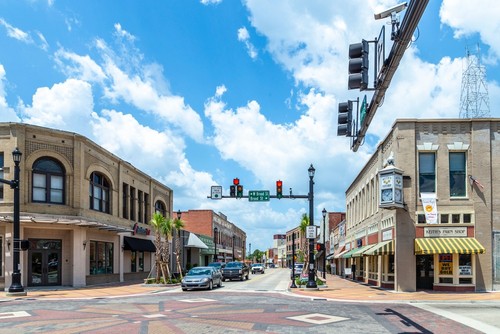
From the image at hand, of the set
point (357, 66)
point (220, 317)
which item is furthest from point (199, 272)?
point (357, 66)

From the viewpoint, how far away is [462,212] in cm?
Answer: 2661

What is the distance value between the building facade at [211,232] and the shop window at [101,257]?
1175 inches

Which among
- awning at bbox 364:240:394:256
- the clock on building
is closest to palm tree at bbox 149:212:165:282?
awning at bbox 364:240:394:256

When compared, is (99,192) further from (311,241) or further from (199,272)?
(311,241)

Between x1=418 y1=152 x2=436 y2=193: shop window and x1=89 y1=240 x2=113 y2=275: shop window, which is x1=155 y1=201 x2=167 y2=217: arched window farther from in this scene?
x1=418 y1=152 x2=436 y2=193: shop window

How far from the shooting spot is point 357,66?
9.60 meters

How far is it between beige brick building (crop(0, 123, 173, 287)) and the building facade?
32379mm

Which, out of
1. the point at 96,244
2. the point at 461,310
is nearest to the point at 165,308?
the point at 461,310

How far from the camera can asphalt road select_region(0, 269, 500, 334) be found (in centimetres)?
1407

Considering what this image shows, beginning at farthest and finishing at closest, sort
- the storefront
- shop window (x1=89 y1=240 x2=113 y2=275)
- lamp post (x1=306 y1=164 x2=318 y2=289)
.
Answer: shop window (x1=89 y1=240 x2=113 y2=275)
lamp post (x1=306 y1=164 x2=318 y2=289)
the storefront

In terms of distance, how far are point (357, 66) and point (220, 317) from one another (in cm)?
1019

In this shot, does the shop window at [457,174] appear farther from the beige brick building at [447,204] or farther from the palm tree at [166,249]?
the palm tree at [166,249]

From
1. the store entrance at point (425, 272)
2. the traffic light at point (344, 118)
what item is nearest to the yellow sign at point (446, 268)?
the store entrance at point (425, 272)

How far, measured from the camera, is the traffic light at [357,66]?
9.60m
